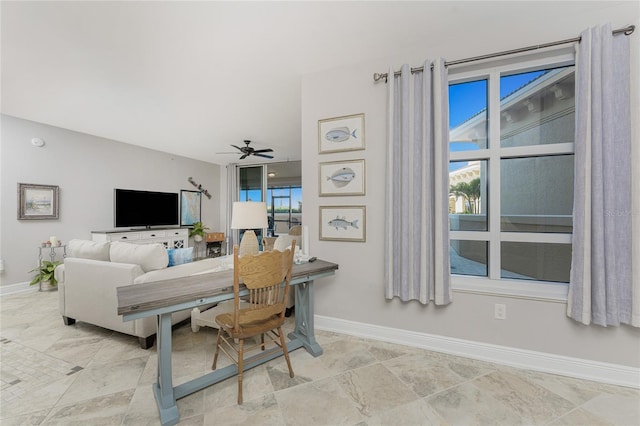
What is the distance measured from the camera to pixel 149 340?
2.34m

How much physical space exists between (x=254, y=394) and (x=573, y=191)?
2.72 metres

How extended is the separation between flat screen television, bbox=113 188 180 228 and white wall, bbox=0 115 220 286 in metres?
0.14

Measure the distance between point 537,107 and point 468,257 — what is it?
1362mm

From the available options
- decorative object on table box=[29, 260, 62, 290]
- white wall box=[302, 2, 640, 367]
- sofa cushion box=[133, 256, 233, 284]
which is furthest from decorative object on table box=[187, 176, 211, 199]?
white wall box=[302, 2, 640, 367]

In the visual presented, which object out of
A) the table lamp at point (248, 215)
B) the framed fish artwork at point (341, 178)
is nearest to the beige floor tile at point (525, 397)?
the framed fish artwork at point (341, 178)

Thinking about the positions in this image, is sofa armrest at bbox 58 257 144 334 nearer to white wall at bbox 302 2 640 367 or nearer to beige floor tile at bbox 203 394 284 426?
beige floor tile at bbox 203 394 284 426

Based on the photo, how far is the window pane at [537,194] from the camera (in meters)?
2.10

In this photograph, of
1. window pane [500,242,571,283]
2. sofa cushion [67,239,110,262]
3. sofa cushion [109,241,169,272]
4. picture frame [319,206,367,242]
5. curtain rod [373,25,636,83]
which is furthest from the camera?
sofa cushion [67,239,110,262]

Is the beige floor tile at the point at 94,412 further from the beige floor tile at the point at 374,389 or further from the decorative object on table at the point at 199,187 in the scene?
the decorative object on table at the point at 199,187

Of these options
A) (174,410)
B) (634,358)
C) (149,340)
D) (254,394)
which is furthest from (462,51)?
(149,340)

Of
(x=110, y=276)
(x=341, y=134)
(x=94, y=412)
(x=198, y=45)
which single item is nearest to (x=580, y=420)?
(x=341, y=134)

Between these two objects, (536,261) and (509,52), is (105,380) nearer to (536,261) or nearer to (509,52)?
(536,261)

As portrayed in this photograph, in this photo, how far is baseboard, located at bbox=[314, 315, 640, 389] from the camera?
1874 mm

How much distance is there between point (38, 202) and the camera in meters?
4.18
